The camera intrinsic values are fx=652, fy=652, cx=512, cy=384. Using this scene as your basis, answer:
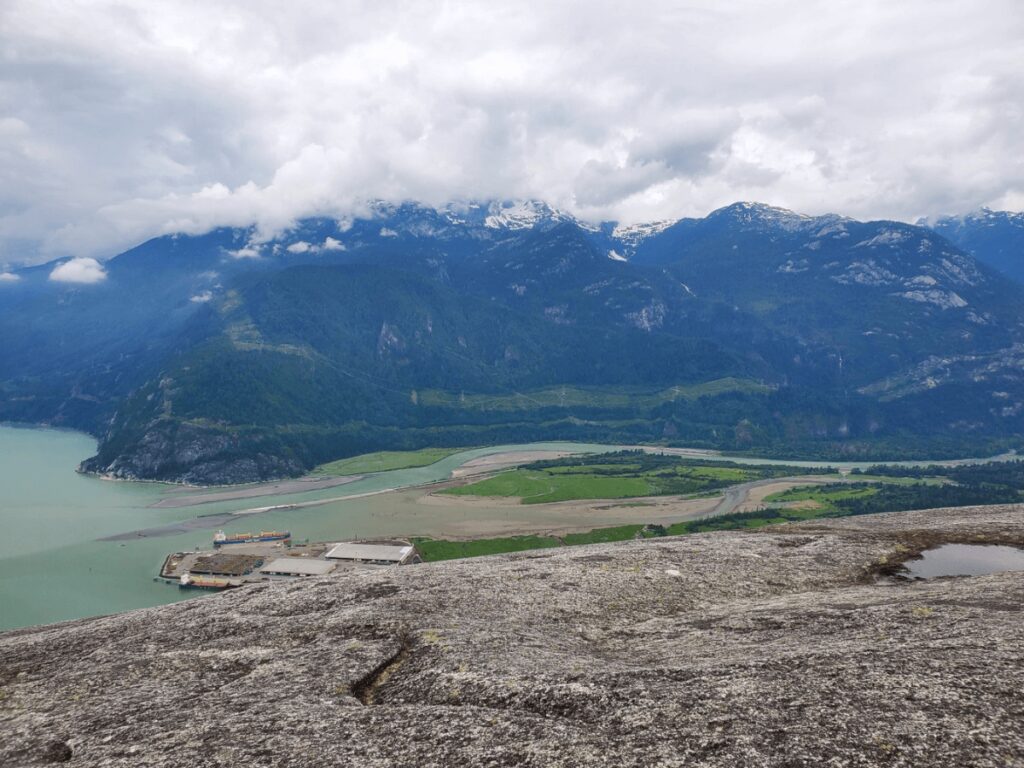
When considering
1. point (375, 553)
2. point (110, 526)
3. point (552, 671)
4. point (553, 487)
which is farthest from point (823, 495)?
point (552, 671)

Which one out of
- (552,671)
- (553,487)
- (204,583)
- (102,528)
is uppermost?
(552,671)

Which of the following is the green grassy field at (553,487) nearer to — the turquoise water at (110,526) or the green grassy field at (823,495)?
the turquoise water at (110,526)

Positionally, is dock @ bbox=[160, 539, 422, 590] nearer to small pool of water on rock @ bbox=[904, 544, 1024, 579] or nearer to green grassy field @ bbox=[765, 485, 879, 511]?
Result: small pool of water on rock @ bbox=[904, 544, 1024, 579]

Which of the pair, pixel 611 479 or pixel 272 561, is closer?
pixel 272 561

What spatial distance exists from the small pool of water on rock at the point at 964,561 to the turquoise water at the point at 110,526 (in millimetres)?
82033

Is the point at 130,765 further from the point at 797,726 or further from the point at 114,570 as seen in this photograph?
the point at 114,570

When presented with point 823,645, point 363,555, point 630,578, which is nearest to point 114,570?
point 363,555

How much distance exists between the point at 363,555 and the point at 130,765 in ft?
272

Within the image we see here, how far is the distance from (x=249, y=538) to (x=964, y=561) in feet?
346

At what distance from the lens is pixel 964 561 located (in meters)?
21.2

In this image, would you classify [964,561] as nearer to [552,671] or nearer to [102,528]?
[552,671]

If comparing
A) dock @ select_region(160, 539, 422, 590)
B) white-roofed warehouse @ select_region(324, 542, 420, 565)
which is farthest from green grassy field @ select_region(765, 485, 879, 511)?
dock @ select_region(160, 539, 422, 590)

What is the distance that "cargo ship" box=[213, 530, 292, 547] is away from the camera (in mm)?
105562

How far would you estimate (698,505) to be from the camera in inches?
5418
